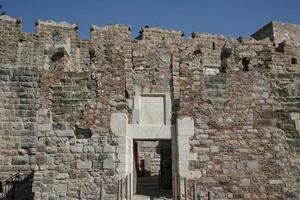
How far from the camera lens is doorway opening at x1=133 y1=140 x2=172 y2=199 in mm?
10312

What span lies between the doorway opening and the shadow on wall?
9.90 feet

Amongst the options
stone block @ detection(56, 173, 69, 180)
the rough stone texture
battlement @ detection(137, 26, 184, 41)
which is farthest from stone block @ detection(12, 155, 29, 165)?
battlement @ detection(137, 26, 184, 41)

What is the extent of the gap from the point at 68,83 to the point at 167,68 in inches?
93.2

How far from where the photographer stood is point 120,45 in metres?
Result: 8.79

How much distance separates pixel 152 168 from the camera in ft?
53.4

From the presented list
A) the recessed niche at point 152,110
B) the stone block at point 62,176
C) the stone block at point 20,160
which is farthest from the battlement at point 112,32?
the stone block at point 62,176

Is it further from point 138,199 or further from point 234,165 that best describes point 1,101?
point 234,165

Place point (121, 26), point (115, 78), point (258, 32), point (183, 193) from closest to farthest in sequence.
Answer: point (183, 193)
point (115, 78)
point (121, 26)
point (258, 32)

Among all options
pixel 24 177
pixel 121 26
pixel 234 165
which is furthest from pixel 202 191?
pixel 121 26

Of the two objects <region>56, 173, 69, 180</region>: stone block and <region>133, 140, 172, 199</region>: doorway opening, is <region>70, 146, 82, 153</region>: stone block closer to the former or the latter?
<region>56, 173, 69, 180</region>: stone block

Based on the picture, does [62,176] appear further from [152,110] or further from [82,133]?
[152,110]

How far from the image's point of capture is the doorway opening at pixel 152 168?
10312 mm

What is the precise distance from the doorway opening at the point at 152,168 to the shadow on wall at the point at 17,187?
9.90 feet

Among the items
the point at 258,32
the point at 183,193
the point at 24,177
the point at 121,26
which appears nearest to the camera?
the point at 183,193
